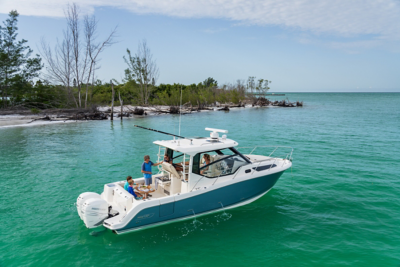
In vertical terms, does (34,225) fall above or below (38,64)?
below

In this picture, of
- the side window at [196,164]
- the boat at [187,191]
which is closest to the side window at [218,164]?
the boat at [187,191]

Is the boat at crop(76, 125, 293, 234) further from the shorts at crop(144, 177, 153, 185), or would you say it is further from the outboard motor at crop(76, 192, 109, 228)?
the shorts at crop(144, 177, 153, 185)

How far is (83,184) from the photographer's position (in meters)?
11.7

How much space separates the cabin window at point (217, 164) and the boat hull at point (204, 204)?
502 mm

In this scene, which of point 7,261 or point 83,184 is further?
point 83,184

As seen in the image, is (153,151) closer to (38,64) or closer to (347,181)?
(347,181)

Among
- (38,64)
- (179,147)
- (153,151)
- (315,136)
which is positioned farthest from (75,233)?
(38,64)

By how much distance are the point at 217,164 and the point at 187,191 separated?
134 cm

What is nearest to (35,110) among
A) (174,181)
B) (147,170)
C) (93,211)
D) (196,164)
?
(147,170)

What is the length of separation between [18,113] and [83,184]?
26974 millimetres

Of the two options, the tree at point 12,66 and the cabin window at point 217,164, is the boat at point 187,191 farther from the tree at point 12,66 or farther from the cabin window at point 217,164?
the tree at point 12,66

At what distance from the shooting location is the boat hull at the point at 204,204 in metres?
7.35

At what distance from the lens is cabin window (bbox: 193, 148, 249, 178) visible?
833 cm

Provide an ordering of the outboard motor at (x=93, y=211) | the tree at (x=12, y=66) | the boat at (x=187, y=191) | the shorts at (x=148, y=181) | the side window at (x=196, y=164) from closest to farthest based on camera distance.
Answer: the outboard motor at (x=93, y=211) → the boat at (x=187, y=191) → the side window at (x=196, y=164) → the shorts at (x=148, y=181) → the tree at (x=12, y=66)
